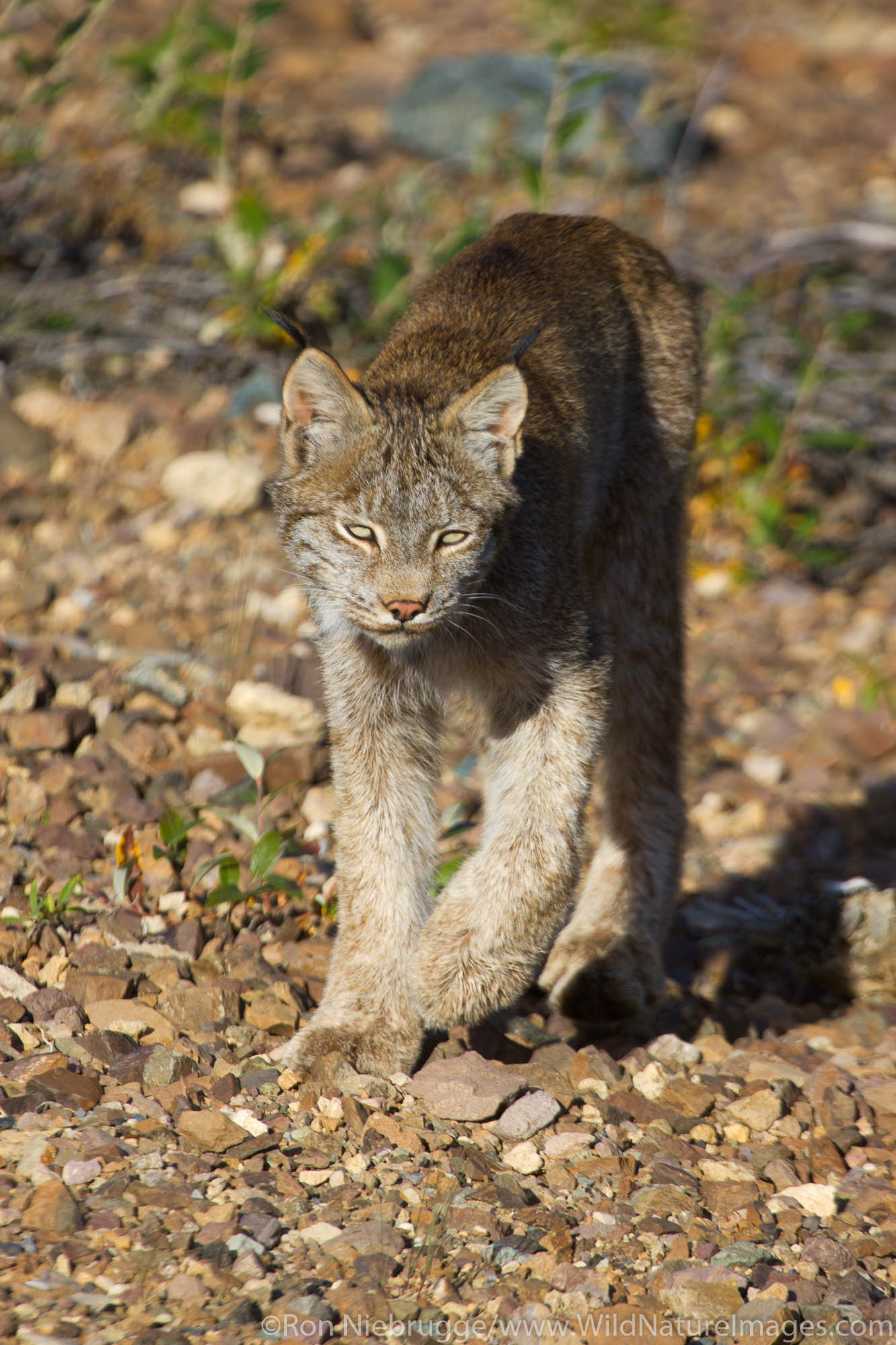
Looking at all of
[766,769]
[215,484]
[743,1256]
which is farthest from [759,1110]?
[215,484]

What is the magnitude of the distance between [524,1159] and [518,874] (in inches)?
34.8

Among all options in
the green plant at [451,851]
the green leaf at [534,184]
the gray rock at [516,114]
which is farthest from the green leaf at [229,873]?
the gray rock at [516,114]

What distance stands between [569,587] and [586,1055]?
153 cm

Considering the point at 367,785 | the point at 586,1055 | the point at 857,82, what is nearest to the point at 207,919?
the point at 367,785

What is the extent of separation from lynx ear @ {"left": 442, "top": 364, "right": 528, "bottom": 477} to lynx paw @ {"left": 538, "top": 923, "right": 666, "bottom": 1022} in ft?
5.98

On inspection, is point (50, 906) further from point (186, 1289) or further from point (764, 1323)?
point (764, 1323)

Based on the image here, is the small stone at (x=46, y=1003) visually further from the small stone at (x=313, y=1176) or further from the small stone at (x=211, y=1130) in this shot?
the small stone at (x=313, y=1176)

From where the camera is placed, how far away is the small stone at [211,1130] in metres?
3.57

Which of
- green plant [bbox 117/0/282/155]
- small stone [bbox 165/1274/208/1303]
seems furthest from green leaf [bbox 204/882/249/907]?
green plant [bbox 117/0/282/155]

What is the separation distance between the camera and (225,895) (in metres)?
4.58

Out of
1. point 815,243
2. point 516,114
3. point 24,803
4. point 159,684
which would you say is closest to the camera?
point 24,803

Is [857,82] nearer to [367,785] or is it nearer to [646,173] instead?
[646,173]

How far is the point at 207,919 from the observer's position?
4.73 m

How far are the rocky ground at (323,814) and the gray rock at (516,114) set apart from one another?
0.30 meters
